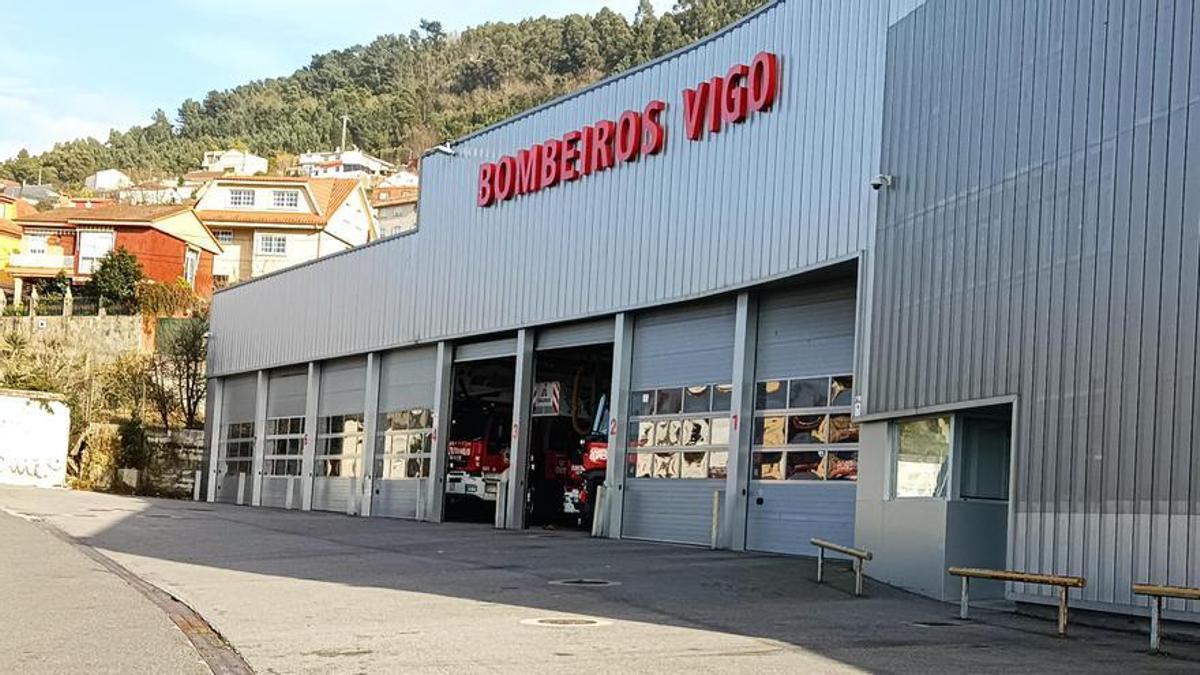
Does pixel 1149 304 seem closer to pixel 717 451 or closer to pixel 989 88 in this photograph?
pixel 989 88

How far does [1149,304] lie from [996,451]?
4.28 metres

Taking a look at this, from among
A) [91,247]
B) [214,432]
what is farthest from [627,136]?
[91,247]

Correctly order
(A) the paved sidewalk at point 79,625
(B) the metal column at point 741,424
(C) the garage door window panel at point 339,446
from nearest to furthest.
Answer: (A) the paved sidewalk at point 79,625, (B) the metal column at point 741,424, (C) the garage door window panel at point 339,446

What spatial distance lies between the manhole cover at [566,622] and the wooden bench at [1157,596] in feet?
15.4

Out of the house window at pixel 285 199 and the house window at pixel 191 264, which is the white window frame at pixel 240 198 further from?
the house window at pixel 191 264

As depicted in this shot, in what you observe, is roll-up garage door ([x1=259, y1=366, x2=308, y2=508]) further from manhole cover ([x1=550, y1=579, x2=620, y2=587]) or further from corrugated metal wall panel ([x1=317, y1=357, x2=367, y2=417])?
manhole cover ([x1=550, y1=579, x2=620, y2=587])

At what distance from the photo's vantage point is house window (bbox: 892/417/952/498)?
57.7 ft

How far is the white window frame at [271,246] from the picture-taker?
91.5 meters

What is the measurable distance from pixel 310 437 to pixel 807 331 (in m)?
21.4

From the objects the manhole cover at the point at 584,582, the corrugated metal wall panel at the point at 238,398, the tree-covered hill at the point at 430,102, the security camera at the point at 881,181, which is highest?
the tree-covered hill at the point at 430,102

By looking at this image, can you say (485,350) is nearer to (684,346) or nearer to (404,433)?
(404,433)

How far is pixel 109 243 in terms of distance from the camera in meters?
83.8

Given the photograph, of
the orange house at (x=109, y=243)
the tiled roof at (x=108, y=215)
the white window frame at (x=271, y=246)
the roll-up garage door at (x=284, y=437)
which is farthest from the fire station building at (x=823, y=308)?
the white window frame at (x=271, y=246)

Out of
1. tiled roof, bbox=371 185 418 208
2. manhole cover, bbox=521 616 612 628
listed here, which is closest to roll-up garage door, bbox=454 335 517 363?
manhole cover, bbox=521 616 612 628
